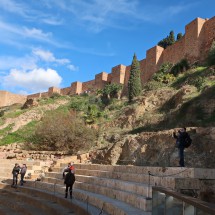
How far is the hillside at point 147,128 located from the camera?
1068 centimetres

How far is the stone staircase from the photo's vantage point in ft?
18.5

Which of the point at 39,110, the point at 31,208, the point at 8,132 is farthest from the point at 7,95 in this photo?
the point at 31,208

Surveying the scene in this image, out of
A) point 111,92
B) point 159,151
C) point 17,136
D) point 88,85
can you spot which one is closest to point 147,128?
point 159,151

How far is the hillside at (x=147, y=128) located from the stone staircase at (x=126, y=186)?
2.07 meters

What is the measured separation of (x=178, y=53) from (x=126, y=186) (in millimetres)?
26207

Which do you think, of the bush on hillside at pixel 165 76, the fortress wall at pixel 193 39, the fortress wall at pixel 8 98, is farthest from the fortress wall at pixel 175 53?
the fortress wall at pixel 8 98

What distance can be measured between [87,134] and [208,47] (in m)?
14.8

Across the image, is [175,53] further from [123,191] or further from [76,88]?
[123,191]

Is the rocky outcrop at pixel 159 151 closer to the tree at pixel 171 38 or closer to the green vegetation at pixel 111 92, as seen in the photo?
the green vegetation at pixel 111 92

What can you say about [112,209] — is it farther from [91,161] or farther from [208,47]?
[208,47]

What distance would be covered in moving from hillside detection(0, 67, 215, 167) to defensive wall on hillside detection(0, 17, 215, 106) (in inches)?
186

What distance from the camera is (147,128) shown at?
16703mm

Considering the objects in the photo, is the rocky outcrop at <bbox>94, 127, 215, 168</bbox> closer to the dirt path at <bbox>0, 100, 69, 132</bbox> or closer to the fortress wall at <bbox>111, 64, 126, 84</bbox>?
the dirt path at <bbox>0, 100, 69, 132</bbox>

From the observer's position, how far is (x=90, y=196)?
789 cm
